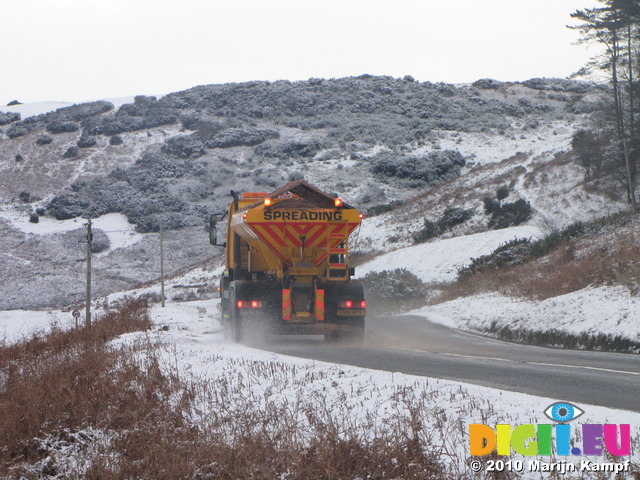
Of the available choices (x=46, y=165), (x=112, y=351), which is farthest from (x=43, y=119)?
(x=112, y=351)

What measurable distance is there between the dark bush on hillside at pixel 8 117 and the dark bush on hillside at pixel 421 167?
5343 centimetres

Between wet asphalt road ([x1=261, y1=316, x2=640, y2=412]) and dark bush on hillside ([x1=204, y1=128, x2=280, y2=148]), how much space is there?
60.1 meters

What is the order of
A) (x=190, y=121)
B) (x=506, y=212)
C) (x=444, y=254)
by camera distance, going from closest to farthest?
(x=444, y=254) < (x=506, y=212) < (x=190, y=121)

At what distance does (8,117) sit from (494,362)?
9686cm

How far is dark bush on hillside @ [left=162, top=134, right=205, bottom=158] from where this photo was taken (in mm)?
75000

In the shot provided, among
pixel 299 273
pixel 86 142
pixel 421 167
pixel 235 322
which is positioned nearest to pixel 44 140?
Answer: pixel 86 142

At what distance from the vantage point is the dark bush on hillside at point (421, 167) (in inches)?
2552

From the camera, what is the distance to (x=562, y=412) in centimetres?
612

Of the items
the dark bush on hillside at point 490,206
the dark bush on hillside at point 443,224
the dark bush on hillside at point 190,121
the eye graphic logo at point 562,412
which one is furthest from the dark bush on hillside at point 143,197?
the eye graphic logo at point 562,412

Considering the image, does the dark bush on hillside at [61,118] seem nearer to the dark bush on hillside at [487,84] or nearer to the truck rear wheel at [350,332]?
the dark bush on hillside at [487,84]

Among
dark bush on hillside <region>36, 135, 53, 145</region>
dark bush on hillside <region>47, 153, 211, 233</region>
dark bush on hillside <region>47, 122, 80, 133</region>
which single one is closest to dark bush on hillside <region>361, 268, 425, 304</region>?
dark bush on hillside <region>47, 153, 211, 233</region>

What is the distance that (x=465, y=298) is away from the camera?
1064 inches

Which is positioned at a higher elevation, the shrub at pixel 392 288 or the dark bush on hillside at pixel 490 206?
the dark bush on hillside at pixel 490 206

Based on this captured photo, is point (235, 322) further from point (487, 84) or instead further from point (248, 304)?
point (487, 84)
